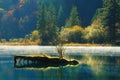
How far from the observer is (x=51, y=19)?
19025 cm

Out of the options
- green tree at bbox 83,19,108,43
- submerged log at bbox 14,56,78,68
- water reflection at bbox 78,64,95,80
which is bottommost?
water reflection at bbox 78,64,95,80

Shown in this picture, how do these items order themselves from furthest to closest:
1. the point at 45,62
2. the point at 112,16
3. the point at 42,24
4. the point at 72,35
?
the point at 42,24, the point at 72,35, the point at 112,16, the point at 45,62

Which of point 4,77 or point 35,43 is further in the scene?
point 35,43

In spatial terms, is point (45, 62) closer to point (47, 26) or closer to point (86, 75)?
point (86, 75)

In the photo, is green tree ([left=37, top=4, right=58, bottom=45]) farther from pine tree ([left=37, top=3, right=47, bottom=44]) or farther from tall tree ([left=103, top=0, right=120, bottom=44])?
tall tree ([left=103, top=0, right=120, bottom=44])

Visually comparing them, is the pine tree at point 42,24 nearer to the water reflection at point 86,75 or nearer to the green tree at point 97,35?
the green tree at point 97,35

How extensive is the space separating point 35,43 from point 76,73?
12129cm

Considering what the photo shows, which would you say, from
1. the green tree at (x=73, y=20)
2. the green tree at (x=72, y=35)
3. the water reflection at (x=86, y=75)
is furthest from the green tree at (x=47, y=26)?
the water reflection at (x=86, y=75)

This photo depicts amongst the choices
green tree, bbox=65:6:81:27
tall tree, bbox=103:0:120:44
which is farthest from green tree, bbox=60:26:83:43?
green tree, bbox=65:6:81:27

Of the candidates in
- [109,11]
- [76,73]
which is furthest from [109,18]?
[76,73]

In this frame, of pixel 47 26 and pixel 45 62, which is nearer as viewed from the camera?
pixel 45 62

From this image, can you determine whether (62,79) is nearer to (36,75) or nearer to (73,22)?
(36,75)

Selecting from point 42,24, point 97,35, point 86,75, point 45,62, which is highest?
point 42,24

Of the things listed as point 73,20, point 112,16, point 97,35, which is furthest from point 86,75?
point 73,20
